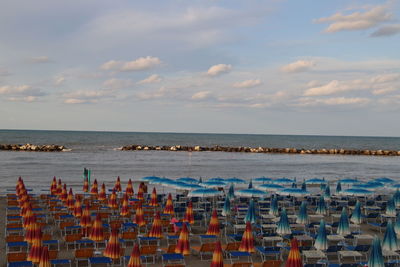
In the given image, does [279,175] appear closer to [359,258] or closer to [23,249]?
[359,258]

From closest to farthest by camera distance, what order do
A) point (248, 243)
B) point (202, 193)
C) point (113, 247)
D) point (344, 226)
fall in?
point (113, 247), point (248, 243), point (344, 226), point (202, 193)

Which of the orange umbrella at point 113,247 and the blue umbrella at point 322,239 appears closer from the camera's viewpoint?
the orange umbrella at point 113,247

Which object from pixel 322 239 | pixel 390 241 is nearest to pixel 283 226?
pixel 322 239

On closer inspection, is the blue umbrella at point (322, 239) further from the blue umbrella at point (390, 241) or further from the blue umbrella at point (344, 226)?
the blue umbrella at point (344, 226)

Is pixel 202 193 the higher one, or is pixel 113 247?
pixel 202 193

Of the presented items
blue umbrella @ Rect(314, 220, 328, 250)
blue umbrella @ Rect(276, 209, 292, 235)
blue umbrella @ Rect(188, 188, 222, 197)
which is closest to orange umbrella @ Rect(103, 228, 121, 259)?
blue umbrella @ Rect(276, 209, 292, 235)

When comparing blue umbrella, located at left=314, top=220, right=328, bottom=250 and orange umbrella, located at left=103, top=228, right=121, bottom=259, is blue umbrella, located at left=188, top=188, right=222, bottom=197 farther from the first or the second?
orange umbrella, located at left=103, top=228, right=121, bottom=259

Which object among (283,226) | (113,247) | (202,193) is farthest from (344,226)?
(113,247)

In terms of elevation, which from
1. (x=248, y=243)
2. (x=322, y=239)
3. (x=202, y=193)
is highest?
(x=202, y=193)

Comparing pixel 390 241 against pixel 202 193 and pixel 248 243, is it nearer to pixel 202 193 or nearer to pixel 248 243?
pixel 248 243

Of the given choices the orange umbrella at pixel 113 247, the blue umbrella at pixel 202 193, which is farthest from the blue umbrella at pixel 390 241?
the blue umbrella at pixel 202 193

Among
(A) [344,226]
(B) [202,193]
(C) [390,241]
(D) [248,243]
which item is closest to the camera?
(C) [390,241]

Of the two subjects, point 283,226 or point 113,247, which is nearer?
point 113,247

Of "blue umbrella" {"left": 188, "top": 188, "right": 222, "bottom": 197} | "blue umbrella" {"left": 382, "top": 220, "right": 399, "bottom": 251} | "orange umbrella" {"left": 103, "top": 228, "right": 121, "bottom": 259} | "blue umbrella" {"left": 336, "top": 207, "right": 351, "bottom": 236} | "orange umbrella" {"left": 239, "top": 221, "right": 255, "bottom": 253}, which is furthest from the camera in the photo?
"blue umbrella" {"left": 188, "top": 188, "right": 222, "bottom": 197}
